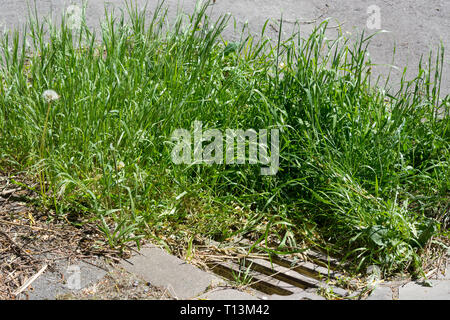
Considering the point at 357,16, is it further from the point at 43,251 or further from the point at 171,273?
the point at 43,251

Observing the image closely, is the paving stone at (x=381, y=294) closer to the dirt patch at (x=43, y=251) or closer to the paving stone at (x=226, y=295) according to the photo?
the paving stone at (x=226, y=295)

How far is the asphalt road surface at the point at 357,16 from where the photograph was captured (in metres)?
4.45

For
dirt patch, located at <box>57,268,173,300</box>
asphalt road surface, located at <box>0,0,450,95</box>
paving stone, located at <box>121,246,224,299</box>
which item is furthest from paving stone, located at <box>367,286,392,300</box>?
asphalt road surface, located at <box>0,0,450,95</box>

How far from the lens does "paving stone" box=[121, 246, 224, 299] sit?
2252 millimetres

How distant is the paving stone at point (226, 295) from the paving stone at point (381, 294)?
478 millimetres

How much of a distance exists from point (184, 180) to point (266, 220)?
463mm

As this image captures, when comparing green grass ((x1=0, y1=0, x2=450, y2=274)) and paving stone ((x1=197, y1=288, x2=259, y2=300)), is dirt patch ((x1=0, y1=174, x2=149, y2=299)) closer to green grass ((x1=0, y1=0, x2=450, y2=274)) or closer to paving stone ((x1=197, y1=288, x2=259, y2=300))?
green grass ((x1=0, y1=0, x2=450, y2=274))

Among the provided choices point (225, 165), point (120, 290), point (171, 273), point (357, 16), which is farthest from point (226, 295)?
point (357, 16)

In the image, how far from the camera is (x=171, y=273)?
7.65 ft

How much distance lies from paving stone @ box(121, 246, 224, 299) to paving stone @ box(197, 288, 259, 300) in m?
0.04

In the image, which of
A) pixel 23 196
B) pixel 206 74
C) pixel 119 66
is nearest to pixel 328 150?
pixel 206 74

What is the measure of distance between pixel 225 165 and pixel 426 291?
3.70ft

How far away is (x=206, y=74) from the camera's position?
3.40 m

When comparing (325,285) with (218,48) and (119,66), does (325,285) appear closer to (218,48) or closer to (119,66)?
(119,66)
